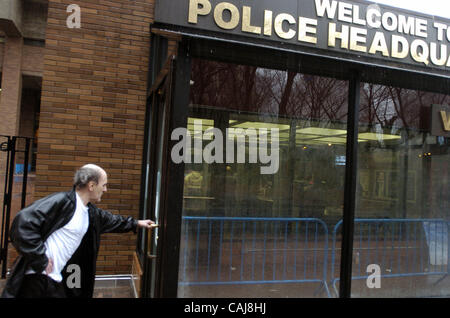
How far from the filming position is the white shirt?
2.60m

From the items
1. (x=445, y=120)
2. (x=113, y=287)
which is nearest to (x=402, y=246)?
(x=445, y=120)

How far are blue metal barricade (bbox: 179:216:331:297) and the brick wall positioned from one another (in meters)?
1.10

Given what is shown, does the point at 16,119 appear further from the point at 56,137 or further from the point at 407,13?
the point at 407,13

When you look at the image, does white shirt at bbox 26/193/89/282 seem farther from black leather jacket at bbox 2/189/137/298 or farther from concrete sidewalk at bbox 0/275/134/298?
concrete sidewalk at bbox 0/275/134/298

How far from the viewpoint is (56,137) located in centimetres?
502

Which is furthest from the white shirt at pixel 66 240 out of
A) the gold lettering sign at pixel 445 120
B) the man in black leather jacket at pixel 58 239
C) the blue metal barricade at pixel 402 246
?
the blue metal barricade at pixel 402 246

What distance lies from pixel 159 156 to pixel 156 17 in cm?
269

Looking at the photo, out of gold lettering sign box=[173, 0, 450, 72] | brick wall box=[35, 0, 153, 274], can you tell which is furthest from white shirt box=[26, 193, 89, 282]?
gold lettering sign box=[173, 0, 450, 72]

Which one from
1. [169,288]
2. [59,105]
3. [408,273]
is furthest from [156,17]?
[408,273]

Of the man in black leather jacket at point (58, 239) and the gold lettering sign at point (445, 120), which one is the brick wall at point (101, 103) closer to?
the man in black leather jacket at point (58, 239)

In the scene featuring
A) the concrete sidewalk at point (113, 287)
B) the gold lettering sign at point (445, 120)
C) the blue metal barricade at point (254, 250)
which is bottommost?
the concrete sidewalk at point (113, 287)

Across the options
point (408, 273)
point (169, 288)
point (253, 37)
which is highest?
point (253, 37)

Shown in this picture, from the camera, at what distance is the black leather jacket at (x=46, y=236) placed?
2420 millimetres

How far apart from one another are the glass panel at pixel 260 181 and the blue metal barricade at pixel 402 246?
0.63 meters
